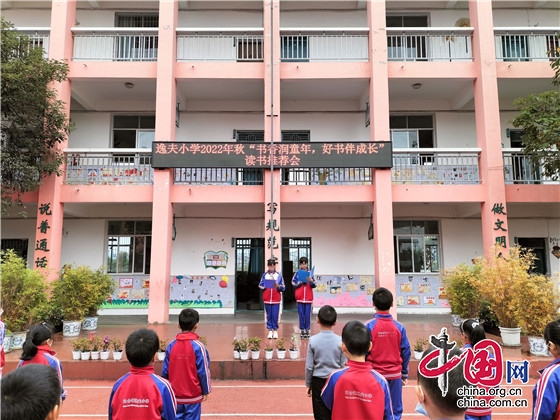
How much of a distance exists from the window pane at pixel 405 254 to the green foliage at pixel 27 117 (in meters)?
9.37

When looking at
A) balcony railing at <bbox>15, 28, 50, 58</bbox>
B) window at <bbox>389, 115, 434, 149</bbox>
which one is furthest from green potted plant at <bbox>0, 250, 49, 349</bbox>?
window at <bbox>389, 115, 434, 149</bbox>

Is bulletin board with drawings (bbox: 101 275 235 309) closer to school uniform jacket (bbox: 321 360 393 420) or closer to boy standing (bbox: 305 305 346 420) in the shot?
boy standing (bbox: 305 305 346 420)

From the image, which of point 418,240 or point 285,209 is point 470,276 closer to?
point 418,240

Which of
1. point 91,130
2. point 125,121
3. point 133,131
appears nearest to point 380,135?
point 133,131

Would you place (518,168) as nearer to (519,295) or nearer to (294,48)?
(519,295)

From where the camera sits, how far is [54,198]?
9.29m

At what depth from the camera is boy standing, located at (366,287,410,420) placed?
331cm

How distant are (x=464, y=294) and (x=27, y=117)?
10235mm

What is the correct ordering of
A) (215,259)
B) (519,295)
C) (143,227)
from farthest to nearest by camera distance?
(143,227) → (215,259) → (519,295)

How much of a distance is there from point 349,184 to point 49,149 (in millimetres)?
7490

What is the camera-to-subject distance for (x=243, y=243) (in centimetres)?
1120

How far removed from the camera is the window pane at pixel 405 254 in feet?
36.4

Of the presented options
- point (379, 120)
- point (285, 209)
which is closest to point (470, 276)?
point (379, 120)

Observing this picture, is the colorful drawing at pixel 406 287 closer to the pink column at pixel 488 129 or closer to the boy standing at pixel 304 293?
the pink column at pixel 488 129
